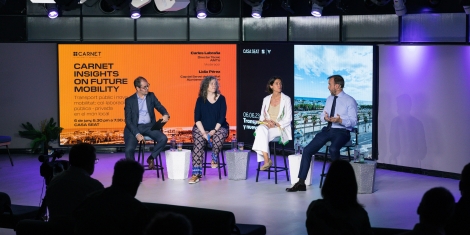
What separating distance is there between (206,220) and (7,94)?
29.5 ft

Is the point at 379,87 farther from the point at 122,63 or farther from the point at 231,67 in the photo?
the point at 122,63

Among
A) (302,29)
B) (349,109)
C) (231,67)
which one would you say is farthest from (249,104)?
(349,109)

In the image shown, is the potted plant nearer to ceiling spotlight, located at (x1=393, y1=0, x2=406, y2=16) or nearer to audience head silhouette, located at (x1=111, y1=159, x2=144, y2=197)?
ceiling spotlight, located at (x1=393, y1=0, x2=406, y2=16)

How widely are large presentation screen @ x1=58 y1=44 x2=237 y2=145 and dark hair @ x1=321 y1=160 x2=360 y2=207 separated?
8.84 meters

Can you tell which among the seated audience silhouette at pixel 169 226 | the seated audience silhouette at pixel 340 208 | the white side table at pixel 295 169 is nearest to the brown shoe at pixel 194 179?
the white side table at pixel 295 169

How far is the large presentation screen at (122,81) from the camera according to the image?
1275cm

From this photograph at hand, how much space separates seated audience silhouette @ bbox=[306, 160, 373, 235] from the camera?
4.00 metres

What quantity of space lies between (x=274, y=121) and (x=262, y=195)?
4.78 ft

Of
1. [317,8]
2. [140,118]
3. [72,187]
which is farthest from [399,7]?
[72,187]

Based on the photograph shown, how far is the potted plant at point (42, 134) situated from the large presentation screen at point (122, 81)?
1.12 feet

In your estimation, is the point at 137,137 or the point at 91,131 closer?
the point at 137,137

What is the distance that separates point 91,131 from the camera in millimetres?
12820

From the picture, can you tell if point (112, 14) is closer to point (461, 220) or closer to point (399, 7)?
point (399, 7)

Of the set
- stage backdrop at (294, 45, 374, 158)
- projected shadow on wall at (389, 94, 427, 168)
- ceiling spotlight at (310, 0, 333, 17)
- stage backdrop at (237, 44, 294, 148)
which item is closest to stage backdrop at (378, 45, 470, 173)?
projected shadow on wall at (389, 94, 427, 168)
